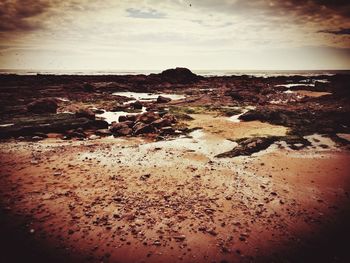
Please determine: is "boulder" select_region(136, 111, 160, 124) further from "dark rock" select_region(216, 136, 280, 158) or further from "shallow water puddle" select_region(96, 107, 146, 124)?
"dark rock" select_region(216, 136, 280, 158)

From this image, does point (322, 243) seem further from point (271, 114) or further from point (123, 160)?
point (271, 114)

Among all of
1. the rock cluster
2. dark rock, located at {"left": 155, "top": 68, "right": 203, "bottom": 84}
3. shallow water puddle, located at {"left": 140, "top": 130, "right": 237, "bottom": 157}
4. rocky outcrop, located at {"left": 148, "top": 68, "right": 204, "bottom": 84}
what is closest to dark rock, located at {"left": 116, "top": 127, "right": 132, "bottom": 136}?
the rock cluster

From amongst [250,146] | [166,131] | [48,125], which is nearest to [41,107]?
[48,125]

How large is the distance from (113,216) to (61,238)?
1.20 m

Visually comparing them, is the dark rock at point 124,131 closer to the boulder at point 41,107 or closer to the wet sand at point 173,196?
the wet sand at point 173,196

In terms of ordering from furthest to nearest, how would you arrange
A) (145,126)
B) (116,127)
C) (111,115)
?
(111,115) → (116,127) → (145,126)

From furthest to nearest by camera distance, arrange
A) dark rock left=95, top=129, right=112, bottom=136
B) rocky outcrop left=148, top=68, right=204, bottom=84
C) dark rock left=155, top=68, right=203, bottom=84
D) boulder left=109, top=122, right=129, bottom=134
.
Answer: dark rock left=155, top=68, right=203, bottom=84 < rocky outcrop left=148, top=68, right=204, bottom=84 < boulder left=109, top=122, right=129, bottom=134 < dark rock left=95, top=129, right=112, bottom=136

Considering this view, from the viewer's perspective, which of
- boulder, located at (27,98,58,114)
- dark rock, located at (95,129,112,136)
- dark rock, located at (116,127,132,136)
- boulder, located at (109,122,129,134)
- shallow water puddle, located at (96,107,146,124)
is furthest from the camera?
shallow water puddle, located at (96,107,146,124)

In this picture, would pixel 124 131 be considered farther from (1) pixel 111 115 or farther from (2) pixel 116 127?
(1) pixel 111 115

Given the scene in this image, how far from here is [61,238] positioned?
5461 millimetres

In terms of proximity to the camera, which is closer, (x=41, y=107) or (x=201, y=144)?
(x=201, y=144)

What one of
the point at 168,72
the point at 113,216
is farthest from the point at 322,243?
the point at 168,72

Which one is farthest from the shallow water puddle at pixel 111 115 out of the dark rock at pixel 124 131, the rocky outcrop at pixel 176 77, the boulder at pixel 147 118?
the rocky outcrop at pixel 176 77

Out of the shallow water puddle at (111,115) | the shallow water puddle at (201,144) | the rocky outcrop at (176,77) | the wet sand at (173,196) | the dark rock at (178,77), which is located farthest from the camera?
the dark rock at (178,77)
